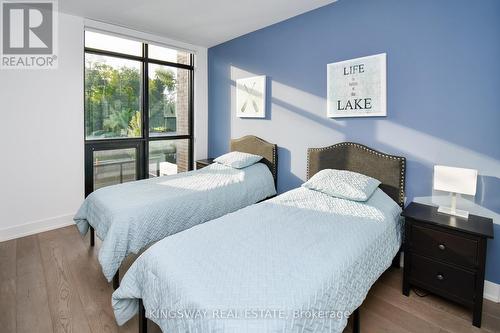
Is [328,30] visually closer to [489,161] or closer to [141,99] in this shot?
[489,161]

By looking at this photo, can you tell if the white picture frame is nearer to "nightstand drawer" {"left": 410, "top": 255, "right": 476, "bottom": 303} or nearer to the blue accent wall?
the blue accent wall

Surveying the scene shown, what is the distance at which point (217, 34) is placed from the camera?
12.8ft

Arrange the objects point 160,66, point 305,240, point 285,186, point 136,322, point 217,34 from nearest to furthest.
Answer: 1. point 305,240
2. point 136,322
3. point 285,186
4. point 217,34
5. point 160,66

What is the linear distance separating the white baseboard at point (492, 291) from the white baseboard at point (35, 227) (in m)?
4.27

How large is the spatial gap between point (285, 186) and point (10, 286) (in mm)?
2761

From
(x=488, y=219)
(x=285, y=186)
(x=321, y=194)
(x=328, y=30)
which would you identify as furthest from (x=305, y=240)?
(x=328, y=30)

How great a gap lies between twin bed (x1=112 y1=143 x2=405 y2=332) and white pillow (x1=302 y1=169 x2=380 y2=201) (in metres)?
0.08

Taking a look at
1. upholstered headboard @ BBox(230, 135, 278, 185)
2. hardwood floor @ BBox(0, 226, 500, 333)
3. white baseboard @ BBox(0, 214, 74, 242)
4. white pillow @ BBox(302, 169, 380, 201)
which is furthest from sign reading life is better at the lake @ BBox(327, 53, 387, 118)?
white baseboard @ BBox(0, 214, 74, 242)

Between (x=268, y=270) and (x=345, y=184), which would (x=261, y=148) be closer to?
(x=345, y=184)

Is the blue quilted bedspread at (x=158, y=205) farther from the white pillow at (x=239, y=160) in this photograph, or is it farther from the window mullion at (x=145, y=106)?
the window mullion at (x=145, y=106)

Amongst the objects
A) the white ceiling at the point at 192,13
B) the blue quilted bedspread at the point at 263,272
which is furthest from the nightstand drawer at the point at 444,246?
the white ceiling at the point at 192,13

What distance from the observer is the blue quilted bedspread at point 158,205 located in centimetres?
214

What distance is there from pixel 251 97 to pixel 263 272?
2.86 meters

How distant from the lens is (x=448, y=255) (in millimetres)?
1948
